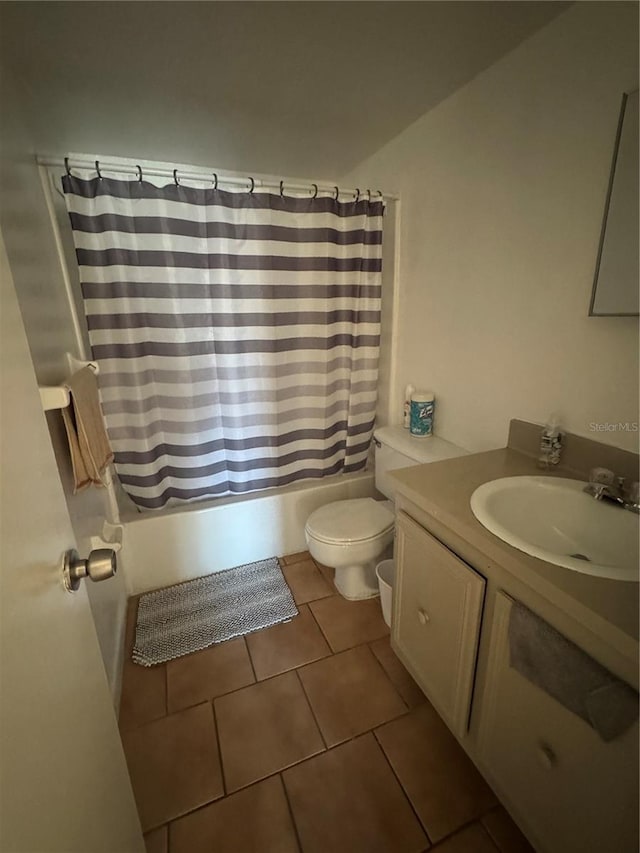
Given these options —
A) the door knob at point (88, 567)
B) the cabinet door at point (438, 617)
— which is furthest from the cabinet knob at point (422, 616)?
the door knob at point (88, 567)

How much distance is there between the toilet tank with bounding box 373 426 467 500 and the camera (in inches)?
62.0

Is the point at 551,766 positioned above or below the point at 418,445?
below

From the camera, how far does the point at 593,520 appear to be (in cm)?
100

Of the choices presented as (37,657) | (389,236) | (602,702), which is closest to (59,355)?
(37,657)

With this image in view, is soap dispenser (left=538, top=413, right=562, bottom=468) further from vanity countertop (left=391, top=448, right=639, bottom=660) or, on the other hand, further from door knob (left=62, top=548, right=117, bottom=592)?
door knob (left=62, top=548, right=117, bottom=592)

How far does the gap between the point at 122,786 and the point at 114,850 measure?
0.11 meters

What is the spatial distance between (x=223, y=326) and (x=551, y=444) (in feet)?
4.61

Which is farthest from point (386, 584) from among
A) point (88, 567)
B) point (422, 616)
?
point (88, 567)

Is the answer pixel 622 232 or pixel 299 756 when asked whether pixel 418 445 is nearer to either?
pixel 622 232

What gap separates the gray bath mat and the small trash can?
43 cm

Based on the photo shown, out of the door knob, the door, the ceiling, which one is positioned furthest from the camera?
the ceiling

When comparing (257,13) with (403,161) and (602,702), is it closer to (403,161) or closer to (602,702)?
(403,161)

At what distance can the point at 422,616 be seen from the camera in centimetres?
116

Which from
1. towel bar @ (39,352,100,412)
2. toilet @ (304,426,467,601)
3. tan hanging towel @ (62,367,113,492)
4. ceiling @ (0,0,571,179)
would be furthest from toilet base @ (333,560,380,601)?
ceiling @ (0,0,571,179)
